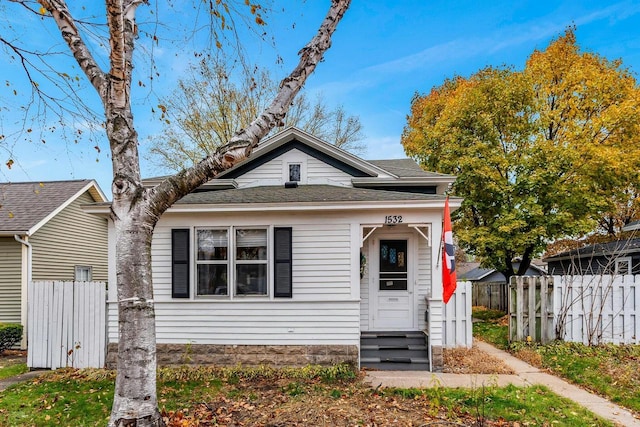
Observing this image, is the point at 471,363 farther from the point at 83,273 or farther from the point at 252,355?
the point at 83,273

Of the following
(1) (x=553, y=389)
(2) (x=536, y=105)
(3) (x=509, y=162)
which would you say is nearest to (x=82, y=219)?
(1) (x=553, y=389)

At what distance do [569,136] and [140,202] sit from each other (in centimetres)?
1464

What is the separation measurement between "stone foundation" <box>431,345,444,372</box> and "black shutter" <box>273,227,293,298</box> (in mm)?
3012

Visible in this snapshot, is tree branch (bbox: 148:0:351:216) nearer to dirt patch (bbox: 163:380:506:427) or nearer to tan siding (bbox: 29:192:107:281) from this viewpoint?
dirt patch (bbox: 163:380:506:427)

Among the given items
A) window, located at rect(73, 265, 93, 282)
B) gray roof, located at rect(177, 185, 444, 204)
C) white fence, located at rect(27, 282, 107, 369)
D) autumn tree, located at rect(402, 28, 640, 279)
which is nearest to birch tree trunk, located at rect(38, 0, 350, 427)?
gray roof, located at rect(177, 185, 444, 204)

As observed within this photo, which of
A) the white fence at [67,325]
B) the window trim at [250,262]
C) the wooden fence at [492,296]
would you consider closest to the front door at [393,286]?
the window trim at [250,262]

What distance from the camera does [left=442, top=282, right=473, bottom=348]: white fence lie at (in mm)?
8445

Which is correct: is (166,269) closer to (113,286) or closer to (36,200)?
(113,286)

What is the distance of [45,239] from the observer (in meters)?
11.1

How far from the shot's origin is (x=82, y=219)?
1305 centimetres

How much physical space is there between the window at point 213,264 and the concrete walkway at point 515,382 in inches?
133

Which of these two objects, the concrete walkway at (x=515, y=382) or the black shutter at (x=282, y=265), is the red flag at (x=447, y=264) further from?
the black shutter at (x=282, y=265)

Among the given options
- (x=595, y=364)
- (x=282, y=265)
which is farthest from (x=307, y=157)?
(x=595, y=364)

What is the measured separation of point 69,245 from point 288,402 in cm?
1062
